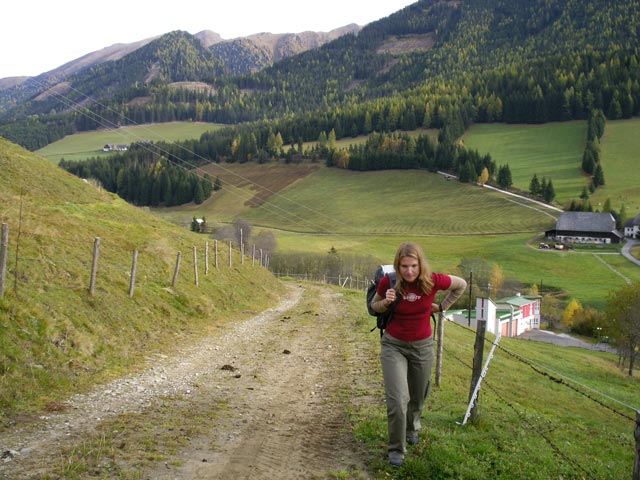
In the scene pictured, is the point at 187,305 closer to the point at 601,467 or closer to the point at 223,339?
the point at 223,339

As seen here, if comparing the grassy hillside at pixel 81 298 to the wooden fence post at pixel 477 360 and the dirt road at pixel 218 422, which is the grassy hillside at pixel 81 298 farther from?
the wooden fence post at pixel 477 360

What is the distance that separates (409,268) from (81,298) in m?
12.0

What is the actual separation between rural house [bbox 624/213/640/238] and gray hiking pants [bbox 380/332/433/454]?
125343 mm

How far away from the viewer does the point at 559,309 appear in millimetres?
81625

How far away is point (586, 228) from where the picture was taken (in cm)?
11106

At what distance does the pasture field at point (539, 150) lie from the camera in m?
136

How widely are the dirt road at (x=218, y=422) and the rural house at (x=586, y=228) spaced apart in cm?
10532

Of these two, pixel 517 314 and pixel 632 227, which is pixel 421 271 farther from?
pixel 632 227

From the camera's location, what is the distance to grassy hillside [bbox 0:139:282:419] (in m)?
11.3

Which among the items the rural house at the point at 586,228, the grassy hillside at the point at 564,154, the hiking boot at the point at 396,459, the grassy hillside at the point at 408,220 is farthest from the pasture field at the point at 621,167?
the hiking boot at the point at 396,459

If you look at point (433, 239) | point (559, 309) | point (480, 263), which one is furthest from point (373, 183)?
point (559, 309)

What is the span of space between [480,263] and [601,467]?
82903 mm

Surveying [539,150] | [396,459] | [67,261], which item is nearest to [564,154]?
[539,150]

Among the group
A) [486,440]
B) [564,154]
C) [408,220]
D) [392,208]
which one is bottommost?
[408,220]
